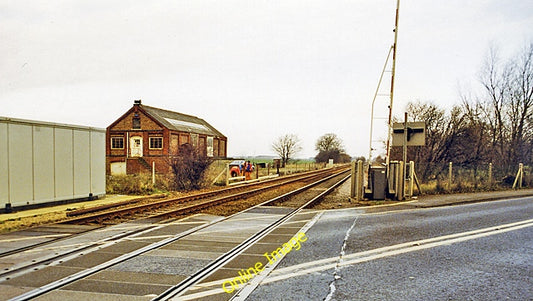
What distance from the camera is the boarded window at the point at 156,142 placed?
140ft

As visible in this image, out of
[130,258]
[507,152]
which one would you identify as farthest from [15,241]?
[507,152]

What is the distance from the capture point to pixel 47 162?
1415cm

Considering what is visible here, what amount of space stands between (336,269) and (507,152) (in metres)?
25.8

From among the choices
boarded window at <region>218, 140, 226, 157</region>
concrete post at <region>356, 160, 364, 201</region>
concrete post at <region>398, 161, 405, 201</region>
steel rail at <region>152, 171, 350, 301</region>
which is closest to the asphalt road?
steel rail at <region>152, 171, 350, 301</region>

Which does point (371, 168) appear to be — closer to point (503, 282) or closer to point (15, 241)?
point (503, 282)

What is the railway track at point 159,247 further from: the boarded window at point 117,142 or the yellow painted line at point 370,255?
the boarded window at point 117,142

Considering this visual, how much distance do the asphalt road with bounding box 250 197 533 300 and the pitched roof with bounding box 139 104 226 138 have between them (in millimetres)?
37350

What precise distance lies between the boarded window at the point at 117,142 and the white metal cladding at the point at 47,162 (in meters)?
28.0

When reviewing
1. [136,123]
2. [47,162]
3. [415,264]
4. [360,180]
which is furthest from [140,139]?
[415,264]

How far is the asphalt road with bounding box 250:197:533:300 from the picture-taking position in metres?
4.60

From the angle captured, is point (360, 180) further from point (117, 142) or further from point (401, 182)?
point (117, 142)

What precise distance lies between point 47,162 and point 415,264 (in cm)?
1310

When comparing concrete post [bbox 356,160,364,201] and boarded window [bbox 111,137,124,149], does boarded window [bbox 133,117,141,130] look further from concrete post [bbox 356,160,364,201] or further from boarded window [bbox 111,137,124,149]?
concrete post [bbox 356,160,364,201]

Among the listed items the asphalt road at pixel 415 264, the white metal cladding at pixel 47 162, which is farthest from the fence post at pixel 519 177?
the white metal cladding at pixel 47 162
